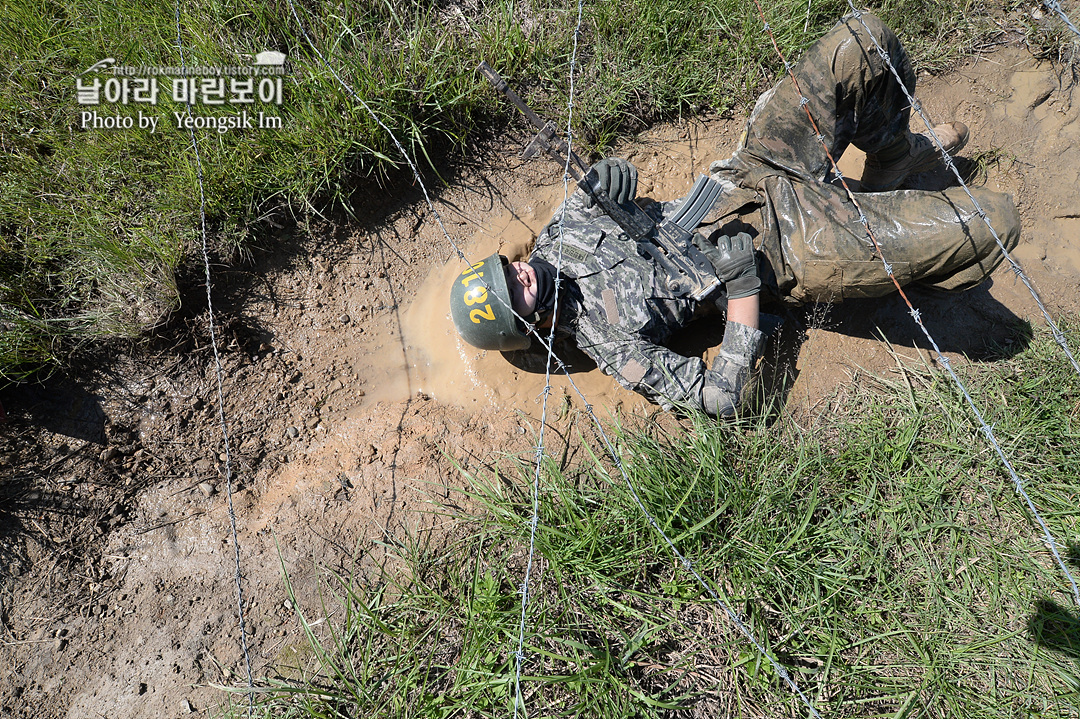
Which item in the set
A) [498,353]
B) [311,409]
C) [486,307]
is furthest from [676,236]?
[311,409]

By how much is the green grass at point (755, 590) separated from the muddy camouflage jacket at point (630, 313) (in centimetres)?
25

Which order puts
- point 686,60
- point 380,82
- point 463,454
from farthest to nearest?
point 686,60 < point 380,82 < point 463,454

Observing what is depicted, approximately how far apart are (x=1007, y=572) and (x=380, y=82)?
3833 mm

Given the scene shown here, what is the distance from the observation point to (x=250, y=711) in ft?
8.07

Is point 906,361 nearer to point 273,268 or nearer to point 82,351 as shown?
point 273,268

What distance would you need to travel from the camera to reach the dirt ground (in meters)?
2.71

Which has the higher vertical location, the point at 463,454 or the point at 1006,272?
the point at 1006,272

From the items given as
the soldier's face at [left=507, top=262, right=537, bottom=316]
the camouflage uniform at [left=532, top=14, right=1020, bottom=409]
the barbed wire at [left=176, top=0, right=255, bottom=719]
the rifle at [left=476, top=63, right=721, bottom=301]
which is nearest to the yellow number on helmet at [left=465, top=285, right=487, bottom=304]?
the soldier's face at [left=507, top=262, right=537, bottom=316]

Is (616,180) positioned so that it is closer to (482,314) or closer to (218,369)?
(482,314)

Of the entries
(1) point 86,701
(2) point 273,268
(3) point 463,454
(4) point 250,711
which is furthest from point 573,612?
(2) point 273,268

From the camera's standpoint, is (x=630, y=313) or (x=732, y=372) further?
(x=630, y=313)

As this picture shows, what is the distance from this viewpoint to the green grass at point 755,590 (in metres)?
2.37

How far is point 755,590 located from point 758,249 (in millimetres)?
1594

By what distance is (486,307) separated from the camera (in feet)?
9.48
